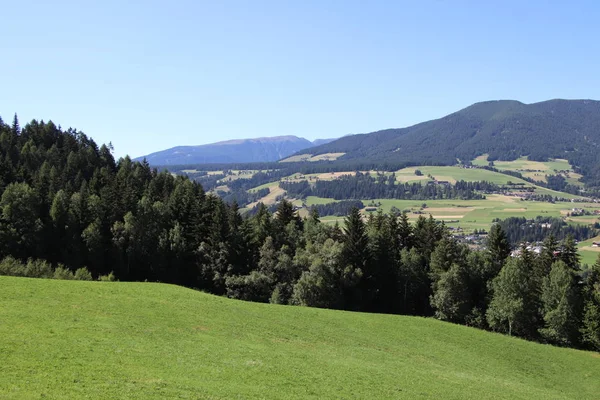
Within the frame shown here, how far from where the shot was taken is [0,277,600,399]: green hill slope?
80.6 feet

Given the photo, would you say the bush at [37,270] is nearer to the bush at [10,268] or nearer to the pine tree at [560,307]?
the bush at [10,268]

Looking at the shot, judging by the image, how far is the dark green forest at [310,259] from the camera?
65312 mm

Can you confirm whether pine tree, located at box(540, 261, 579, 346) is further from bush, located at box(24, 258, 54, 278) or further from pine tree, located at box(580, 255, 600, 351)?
bush, located at box(24, 258, 54, 278)

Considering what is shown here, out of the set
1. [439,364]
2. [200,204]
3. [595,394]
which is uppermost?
[200,204]

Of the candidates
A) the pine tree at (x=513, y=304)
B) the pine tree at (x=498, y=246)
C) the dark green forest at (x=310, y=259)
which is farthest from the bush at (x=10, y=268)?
the pine tree at (x=498, y=246)

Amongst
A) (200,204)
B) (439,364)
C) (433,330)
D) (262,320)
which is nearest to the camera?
(439,364)

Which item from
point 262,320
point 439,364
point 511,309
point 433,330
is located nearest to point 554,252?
point 511,309

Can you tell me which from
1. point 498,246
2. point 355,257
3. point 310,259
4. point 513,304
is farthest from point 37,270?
point 498,246

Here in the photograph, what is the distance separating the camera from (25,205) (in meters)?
74.5

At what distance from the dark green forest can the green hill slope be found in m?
10.4

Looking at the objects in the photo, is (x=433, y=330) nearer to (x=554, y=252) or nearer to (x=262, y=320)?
(x=262, y=320)

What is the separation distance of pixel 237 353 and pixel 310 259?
3851 centimetres

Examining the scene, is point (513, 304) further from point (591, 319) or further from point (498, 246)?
point (498, 246)

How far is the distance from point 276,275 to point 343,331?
1076 inches
